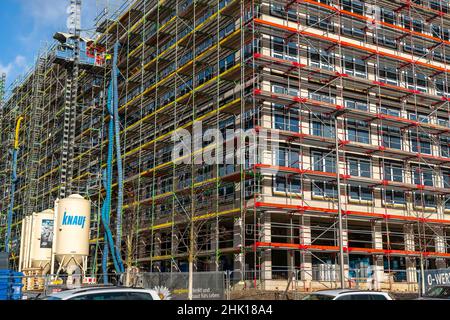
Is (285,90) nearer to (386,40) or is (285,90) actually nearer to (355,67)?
(355,67)

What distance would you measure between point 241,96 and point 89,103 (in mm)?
26058

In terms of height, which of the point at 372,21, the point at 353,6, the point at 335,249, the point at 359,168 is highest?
the point at 353,6

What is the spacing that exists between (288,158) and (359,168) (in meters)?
5.62

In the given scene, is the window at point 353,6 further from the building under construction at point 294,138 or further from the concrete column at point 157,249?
the concrete column at point 157,249

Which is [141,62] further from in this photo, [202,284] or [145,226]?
[202,284]

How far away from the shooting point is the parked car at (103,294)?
9.69 m

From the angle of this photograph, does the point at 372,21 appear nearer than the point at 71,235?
No

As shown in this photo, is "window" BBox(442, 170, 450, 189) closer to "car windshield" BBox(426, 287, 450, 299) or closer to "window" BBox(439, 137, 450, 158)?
"window" BBox(439, 137, 450, 158)

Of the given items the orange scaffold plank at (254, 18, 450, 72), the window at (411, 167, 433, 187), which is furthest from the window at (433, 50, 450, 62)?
the window at (411, 167, 433, 187)

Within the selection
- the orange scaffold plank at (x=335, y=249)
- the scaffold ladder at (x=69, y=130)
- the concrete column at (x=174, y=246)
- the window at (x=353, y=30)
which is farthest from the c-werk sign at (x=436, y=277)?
the scaffold ladder at (x=69, y=130)

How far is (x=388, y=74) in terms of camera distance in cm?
3856

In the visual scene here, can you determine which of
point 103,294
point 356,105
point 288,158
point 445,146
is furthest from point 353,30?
point 103,294

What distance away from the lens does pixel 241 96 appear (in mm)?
31562
